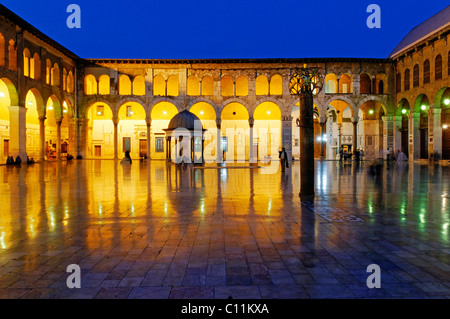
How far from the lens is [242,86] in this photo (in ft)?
119

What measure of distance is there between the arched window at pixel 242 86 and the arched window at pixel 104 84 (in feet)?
42.8

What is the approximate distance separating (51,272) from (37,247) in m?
1.14

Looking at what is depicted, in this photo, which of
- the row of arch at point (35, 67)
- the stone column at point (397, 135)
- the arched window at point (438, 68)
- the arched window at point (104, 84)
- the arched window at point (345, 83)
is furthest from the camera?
the arched window at point (345, 83)

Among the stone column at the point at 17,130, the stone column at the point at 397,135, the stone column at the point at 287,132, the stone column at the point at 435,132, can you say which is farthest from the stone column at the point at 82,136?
the stone column at the point at 435,132

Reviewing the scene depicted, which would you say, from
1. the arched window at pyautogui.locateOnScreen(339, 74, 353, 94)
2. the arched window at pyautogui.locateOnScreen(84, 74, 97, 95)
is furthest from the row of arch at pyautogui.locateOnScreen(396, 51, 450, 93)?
the arched window at pyautogui.locateOnScreen(84, 74, 97, 95)

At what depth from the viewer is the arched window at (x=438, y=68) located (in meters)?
26.4

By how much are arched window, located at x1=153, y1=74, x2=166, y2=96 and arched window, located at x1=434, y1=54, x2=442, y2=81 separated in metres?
24.1

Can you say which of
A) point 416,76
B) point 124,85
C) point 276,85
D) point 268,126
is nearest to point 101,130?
point 124,85

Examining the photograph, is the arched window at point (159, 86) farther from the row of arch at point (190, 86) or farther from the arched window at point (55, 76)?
the arched window at point (55, 76)

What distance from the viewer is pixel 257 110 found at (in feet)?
127

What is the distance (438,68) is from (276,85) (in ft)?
47.2

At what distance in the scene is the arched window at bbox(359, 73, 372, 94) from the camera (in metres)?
36.6

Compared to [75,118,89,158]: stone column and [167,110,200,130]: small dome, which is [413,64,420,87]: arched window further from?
[75,118,89,158]: stone column
